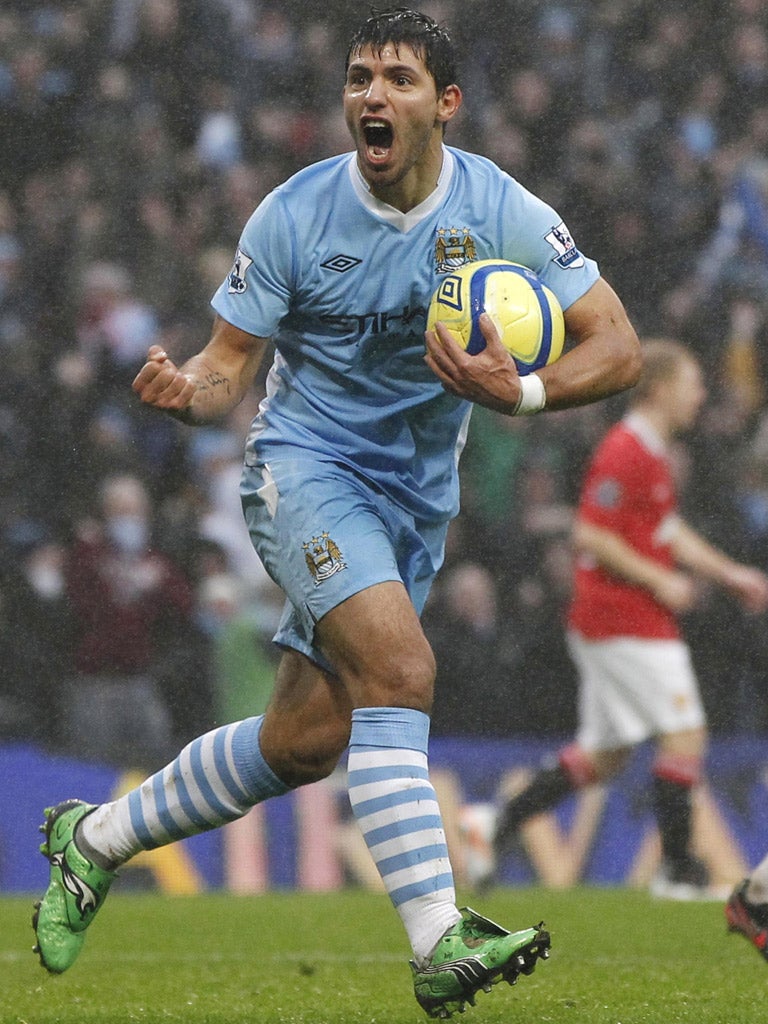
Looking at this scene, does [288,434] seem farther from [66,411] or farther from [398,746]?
[66,411]

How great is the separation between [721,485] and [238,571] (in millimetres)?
2437

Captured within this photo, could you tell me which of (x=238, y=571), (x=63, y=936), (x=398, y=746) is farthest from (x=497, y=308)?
(x=238, y=571)

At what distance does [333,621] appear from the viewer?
382cm

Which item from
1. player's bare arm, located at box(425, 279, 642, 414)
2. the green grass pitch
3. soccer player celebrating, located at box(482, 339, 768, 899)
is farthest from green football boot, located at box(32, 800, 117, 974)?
soccer player celebrating, located at box(482, 339, 768, 899)

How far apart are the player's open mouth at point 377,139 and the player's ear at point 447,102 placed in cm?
16

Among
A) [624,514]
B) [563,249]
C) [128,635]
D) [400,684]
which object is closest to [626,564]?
[624,514]

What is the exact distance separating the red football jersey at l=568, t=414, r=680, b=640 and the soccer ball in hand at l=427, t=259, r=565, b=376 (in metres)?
3.77

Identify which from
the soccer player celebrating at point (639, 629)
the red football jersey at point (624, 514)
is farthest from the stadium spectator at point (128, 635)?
the red football jersey at point (624, 514)

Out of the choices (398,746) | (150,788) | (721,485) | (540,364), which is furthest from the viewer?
(721,485)

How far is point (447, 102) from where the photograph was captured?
13.5 ft

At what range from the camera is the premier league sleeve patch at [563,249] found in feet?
13.6

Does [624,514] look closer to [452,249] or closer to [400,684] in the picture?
[452,249]

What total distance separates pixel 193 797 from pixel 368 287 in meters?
1.28

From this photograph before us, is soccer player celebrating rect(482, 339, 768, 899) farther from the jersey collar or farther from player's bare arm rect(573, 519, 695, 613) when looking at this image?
the jersey collar
